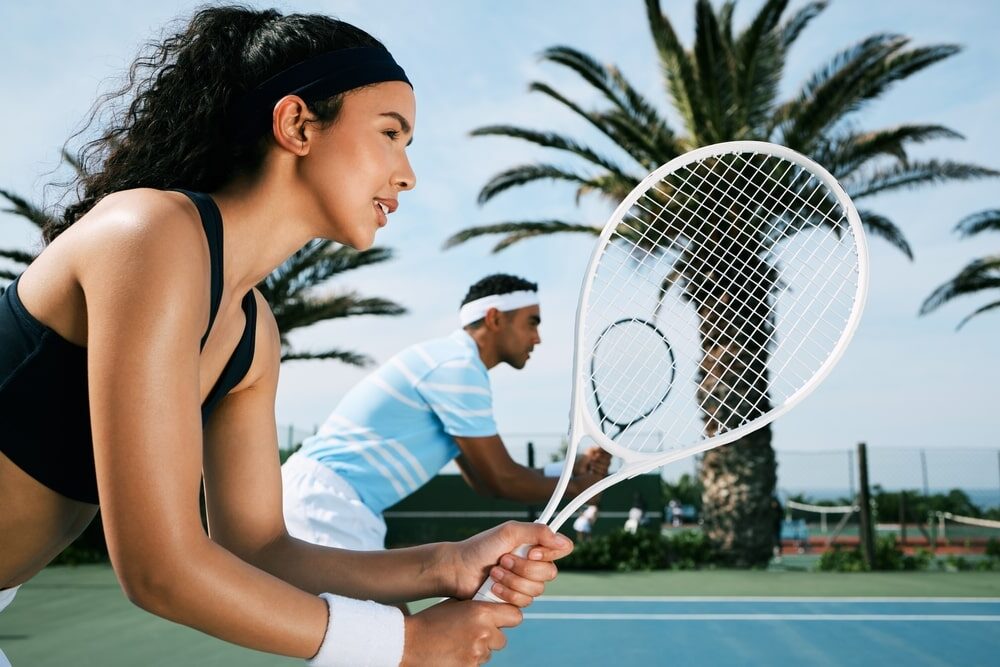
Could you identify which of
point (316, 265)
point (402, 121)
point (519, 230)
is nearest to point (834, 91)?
point (519, 230)

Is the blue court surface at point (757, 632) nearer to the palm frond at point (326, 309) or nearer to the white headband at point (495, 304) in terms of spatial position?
the white headband at point (495, 304)

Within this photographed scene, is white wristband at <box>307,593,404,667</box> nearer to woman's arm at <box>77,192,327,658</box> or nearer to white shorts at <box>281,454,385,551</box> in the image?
woman's arm at <box>77,192,327,658</box>

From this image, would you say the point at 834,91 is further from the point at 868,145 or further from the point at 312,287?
the point at 312,287

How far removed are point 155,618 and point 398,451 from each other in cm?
412

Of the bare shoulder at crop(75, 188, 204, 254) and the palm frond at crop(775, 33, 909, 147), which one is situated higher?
the palm frond at crop(775, 33, 909, 147)

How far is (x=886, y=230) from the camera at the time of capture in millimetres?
11117

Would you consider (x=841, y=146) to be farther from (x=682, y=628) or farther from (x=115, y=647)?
(x=115, y=647)

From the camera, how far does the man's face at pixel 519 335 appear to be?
384 cm

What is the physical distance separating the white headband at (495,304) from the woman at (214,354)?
2.26 meters

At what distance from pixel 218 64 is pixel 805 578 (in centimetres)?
900

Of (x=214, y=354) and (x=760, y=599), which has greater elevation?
(x=214, y=354)

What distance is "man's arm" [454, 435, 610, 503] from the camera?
125 inches

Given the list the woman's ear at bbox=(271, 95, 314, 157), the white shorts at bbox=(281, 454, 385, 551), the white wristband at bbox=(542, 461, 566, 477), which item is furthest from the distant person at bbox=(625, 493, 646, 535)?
the woman's ear at bbox=(271, 95, 314, 157)

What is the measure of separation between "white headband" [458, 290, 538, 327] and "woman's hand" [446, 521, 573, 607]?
230 centimetres
